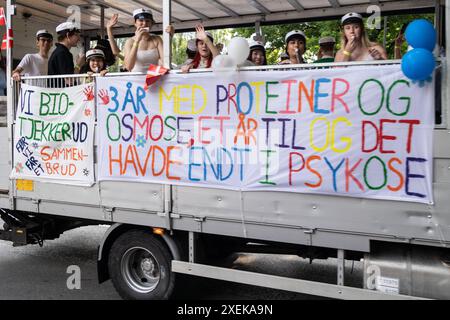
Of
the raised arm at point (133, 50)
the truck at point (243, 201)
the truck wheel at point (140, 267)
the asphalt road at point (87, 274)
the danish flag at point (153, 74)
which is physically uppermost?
the raised arm at point (133, 50)

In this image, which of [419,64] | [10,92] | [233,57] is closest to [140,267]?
[233,57]

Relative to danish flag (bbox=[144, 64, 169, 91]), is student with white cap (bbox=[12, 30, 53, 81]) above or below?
above

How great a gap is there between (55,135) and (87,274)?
192 centimetres

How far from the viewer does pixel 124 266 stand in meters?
4.56

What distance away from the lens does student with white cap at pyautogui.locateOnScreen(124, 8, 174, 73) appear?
4.36 metres

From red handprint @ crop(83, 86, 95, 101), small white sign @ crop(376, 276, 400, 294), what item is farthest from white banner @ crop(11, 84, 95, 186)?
small white sign @ crop(376, 276, 400, 294)

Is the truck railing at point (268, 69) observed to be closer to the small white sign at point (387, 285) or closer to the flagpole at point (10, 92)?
the flagpole at point (10, 92)

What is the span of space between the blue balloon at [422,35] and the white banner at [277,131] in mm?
199

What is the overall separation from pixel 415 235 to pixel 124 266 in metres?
2.73

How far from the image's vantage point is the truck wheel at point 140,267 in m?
4.32

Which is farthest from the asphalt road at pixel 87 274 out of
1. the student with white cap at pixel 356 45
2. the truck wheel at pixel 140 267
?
the student with white cap at pixel 356 45

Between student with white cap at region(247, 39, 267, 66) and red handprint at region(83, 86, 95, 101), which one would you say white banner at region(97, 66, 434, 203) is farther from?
student with white cap at region(247, 39, 267, 66)

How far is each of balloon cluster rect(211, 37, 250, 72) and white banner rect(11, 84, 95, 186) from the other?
1404 millimetres

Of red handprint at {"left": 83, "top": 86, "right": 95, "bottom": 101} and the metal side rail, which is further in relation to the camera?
red handprint at {"left": 83, "top": 86, "right": 95, "bottom": 101}
